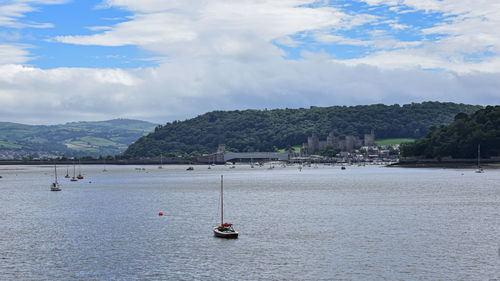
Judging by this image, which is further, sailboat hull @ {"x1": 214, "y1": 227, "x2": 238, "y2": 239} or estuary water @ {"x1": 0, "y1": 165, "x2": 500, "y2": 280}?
sailboat hull @ {"x1": 214, "y1": 227, "x2": 238, "y2": 239}

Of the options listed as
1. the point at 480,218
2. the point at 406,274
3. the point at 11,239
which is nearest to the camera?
the point at 406,274

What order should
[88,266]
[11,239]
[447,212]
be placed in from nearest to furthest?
[88,266], [11,239], [447,212]

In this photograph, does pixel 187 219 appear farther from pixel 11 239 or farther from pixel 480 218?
pixel 480 218

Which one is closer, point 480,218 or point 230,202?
point 480,218

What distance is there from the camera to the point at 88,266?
4753cm

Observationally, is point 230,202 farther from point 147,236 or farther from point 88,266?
point 88,266

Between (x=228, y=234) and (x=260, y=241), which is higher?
(x=228, y=234)

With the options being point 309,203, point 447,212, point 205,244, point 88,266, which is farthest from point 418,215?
point 88,266

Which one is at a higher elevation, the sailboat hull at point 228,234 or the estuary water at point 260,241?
the sailboat hull at point 228,234

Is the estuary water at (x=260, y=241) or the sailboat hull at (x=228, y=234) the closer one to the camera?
the estuary water at (x=260, y=241)

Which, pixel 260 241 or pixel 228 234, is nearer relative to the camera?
pixel 260 241

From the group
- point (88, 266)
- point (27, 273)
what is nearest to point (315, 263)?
point (88, 266)

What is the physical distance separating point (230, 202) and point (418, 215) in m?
34.2

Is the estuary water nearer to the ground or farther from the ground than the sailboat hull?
nearer to the ground
